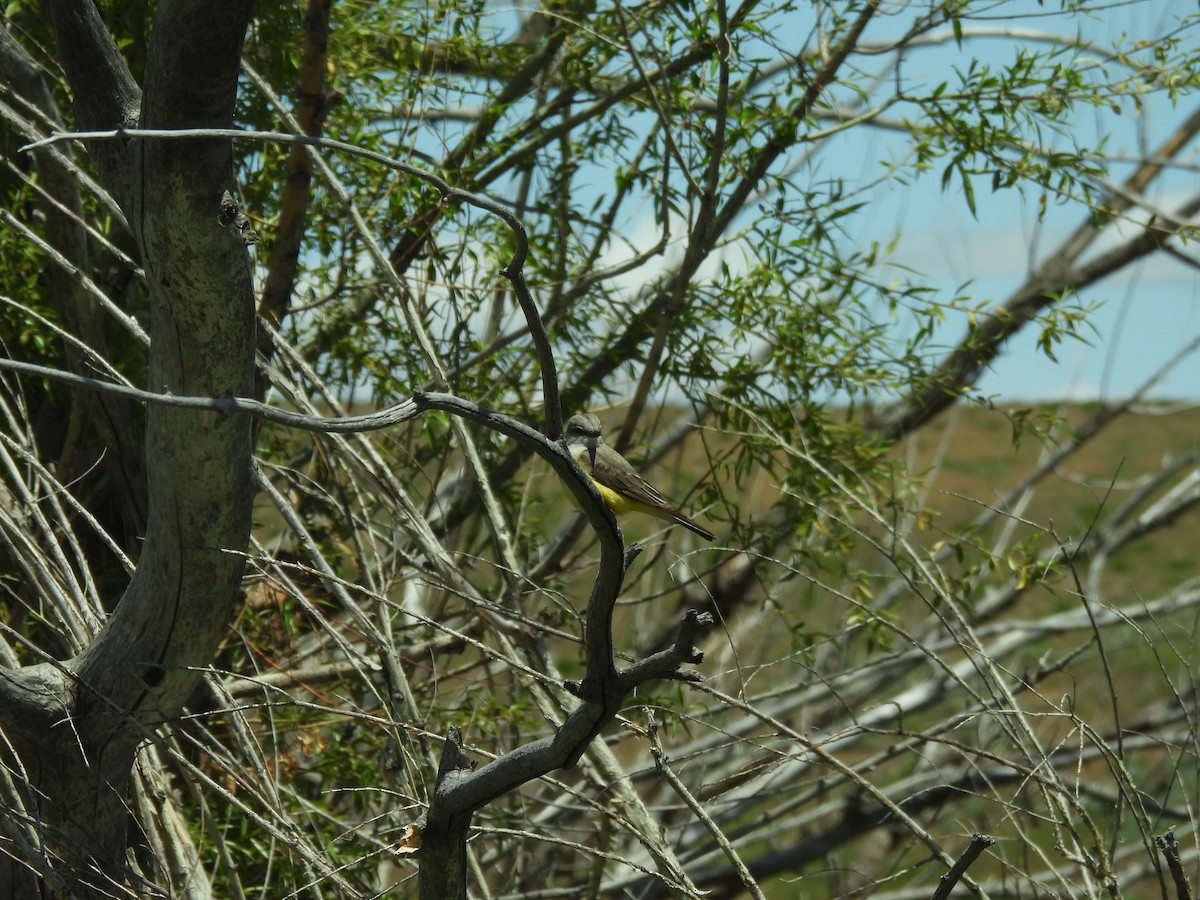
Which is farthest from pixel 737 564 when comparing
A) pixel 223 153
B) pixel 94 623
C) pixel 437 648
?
pixel 223 153

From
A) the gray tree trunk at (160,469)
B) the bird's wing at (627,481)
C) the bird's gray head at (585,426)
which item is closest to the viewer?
the gray tree trunk at (160,469)

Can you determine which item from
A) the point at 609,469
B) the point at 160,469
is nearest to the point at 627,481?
the point at 609,469

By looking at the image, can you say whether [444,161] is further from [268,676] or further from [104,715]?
[104,715]

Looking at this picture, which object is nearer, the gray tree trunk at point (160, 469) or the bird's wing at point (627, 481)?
the gray tree trunk at point (160, 469)

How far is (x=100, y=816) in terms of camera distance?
2.53 metres

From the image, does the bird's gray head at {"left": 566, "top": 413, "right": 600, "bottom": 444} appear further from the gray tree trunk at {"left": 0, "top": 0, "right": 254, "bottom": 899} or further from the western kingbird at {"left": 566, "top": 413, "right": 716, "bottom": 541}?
the gray tree trunk at {"left": 0, "top": 0, "right": 254, "bottom": 899}

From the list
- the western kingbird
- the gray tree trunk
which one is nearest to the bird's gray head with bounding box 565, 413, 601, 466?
the western kingbird

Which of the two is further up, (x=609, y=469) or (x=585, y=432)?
(x=585, y=432)

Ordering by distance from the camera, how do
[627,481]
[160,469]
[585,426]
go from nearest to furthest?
1. [160,469]
2. [585,426]
3. [627,481]

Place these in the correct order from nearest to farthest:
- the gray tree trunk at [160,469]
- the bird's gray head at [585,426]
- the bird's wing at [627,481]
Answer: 1. the gray tree trunk at [160,469]
2. the bird's gray head at [585,426]
3. the bird's wing at [627,481]

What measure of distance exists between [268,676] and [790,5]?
2.56 meters

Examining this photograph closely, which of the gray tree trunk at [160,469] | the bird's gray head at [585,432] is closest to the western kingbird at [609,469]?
the bird's gray head at [585,432]

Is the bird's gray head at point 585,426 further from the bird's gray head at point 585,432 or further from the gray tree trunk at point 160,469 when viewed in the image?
the gray tree trunk at point 160,469

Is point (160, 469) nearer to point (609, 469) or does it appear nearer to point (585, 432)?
point (585, 432)
